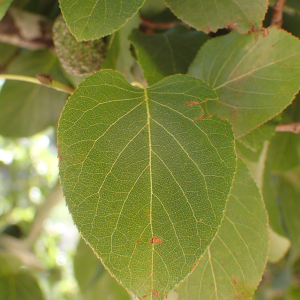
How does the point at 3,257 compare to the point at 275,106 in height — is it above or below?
below

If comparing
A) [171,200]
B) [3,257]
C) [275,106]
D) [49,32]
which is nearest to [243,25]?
[275,106]

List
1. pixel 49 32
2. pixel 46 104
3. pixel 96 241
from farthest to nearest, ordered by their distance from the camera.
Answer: pixel 46 104 → pixel 49 32 → pixel 96 241

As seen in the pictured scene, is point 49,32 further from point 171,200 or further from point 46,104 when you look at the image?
point 171,200

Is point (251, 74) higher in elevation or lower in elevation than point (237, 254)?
higher

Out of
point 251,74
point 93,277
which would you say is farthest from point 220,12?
point 93,277

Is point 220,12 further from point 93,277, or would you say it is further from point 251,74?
point 93,277

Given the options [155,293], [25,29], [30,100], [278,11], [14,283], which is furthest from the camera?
[14,283]
